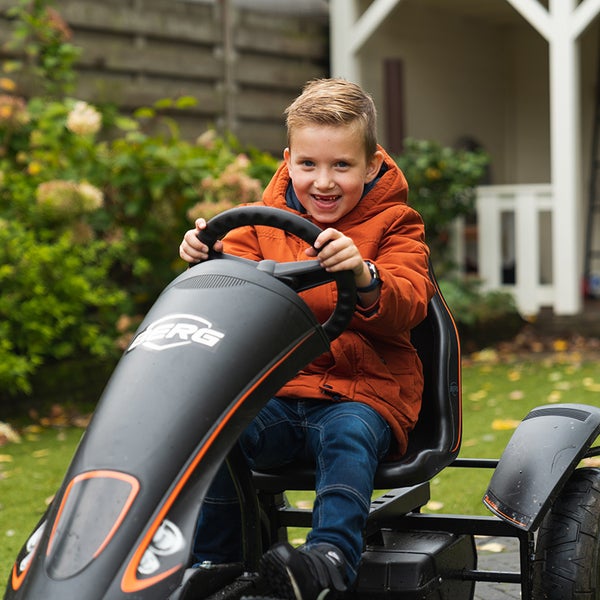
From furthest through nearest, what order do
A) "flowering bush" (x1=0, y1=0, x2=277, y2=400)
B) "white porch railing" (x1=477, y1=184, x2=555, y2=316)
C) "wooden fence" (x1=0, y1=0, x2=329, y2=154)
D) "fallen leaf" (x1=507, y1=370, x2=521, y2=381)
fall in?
"white porch railing" (x1=477, y1=184, x2=555, y2=316) < "wooden fence" (x1=0, y1=0, x2=329, y2=154) < "fallen leaf" (x1=507, y1=370, x2=521, y2=381) < "flowering bush" (x1=0, y1=0, x2=277, y2=400)

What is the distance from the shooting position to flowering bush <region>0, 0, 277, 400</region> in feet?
19.8

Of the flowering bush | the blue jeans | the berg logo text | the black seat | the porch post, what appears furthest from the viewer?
the porch post

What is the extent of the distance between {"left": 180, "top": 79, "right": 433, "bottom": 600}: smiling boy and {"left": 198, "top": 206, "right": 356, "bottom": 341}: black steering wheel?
31 millimetres

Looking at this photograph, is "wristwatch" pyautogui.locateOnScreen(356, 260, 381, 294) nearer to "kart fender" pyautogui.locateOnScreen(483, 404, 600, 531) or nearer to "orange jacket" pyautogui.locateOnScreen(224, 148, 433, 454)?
"orange jacket" pyautogui.locateOnScreen(224, 148, 433, 454)

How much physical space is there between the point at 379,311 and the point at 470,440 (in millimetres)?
3084

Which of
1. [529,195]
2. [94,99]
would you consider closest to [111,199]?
[94,99]

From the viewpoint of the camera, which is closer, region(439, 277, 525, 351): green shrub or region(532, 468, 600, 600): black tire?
region(532, 468, 600, 600): black tire

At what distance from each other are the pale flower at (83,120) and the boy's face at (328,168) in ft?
13.6

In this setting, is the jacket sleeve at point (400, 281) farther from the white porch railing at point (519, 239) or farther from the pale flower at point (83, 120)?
the white porch railing at point (519, 239)

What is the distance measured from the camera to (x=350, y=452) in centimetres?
240

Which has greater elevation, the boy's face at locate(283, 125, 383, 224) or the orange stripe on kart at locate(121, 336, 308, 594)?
the boy's face at locate(283, 125, 383, 224)

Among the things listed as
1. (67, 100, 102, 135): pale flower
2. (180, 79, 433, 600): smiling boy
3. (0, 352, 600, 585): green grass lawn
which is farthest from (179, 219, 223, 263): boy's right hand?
(67, 100, 102, 135): pale flower

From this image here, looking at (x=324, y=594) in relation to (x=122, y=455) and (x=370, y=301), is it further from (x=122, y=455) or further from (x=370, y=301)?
(x=370, y=301)

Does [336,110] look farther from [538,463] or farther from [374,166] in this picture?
[538,463]
